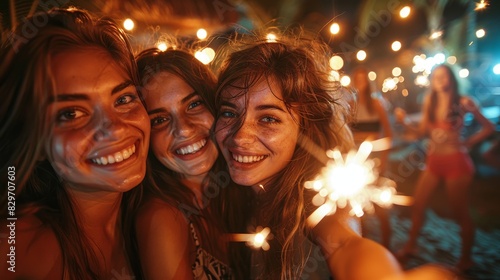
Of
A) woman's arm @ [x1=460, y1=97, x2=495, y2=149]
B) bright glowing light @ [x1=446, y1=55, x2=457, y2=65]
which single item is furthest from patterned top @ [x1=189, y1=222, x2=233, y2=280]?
bright glowing light @ [x1=446, y1=55, x2=457, y2=65]

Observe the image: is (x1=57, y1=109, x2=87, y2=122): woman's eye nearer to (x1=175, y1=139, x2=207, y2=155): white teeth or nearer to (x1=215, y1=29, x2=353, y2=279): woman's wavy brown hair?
(x1=175, y1=139, x2=207, y2=155): white teeth

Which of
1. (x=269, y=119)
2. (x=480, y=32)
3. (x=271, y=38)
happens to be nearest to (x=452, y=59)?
(x=480, y=32)

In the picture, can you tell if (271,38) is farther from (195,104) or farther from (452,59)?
(452,59)

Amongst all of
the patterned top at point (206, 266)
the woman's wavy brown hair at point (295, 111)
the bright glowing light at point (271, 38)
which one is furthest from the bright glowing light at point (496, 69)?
the patterned top at point (206, 266)

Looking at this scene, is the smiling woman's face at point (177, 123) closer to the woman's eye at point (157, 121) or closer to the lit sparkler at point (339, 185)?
the woman's eye at point (157, 121)

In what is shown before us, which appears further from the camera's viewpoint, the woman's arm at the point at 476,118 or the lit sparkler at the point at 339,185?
the woman's arm at the point at 476,118

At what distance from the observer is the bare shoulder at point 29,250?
49.1 inches

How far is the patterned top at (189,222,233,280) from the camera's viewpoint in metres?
1.68

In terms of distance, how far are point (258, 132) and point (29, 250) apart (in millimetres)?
1334

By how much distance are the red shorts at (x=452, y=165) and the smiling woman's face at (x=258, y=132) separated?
2799mm

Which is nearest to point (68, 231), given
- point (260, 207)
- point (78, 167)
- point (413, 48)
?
point (78, 167)

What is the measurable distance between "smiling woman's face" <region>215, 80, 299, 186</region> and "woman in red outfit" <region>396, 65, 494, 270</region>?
9.19 feet

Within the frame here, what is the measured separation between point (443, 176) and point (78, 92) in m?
4.10

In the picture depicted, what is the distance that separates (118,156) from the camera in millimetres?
1500
